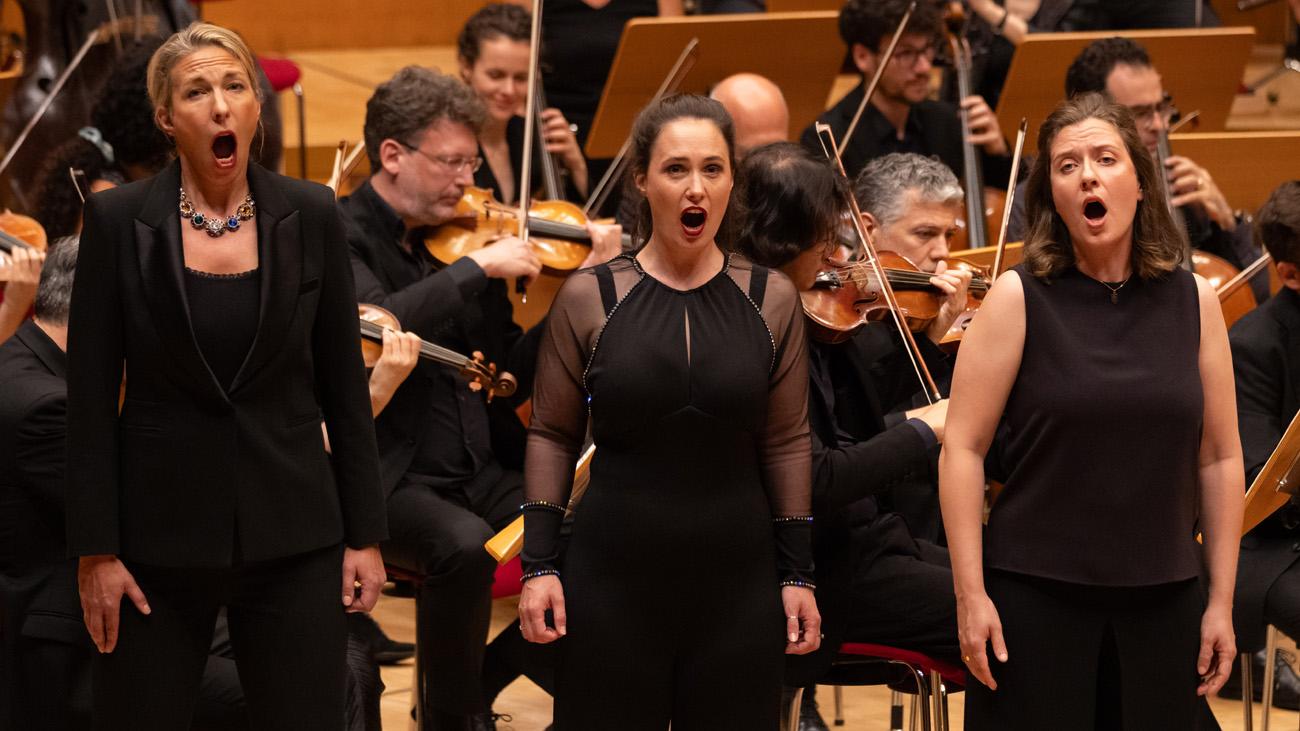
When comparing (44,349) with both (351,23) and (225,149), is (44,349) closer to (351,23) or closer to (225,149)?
(225,149)

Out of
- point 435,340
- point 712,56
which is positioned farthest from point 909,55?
point 435,340

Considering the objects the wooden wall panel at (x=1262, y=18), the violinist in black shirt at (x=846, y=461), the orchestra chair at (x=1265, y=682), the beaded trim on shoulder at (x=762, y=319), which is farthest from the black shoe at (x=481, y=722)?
the wooden wall panel at (x=1262, y=18)

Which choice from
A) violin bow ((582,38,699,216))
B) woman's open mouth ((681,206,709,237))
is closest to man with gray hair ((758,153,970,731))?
woman's open mouth ((681,206,709,237))

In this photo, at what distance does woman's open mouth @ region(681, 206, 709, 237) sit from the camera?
184 centimetres

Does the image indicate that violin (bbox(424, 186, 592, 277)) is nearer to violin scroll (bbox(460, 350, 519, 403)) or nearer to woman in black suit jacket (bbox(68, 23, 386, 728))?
violin scroll (bbox(460, 350, 519, 403))

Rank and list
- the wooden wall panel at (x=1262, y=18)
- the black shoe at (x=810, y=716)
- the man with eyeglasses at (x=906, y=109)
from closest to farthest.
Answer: the black shoe at (x=810, y=716), the man with eyeglasses at (x=906, y=109), the wooden wall panel at (x=1262, y=18)

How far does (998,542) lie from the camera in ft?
5.90

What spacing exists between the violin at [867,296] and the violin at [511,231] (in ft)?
2.53

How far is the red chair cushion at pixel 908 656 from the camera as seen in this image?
2252 millimetres

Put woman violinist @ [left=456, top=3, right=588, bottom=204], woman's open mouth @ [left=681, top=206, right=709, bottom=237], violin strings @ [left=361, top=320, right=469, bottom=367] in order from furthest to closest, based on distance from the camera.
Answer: woman violinist @ [left=456, top=3, right=588, bottom=204], violin strings @ [left=361, top=320, right=469, bottom=367], woman's open mouth @ [left=681, top=206, right=709, bottom=237]

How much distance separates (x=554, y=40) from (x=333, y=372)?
2645 millimetres

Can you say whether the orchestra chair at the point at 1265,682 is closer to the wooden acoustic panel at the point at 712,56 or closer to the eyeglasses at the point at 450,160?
the eyeglasses at the point at 450,160

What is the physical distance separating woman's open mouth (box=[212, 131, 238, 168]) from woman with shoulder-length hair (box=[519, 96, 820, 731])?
44 cm

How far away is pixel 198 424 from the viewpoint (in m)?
1.75
